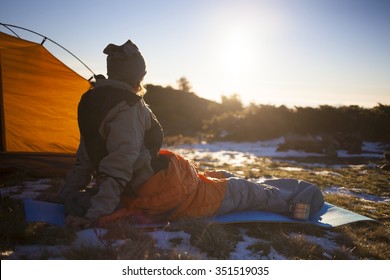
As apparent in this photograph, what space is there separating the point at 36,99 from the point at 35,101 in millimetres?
35

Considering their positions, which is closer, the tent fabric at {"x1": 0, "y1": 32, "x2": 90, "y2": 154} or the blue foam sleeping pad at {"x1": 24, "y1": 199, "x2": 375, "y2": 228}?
the blue foam sleeping pad at {"x1": 24, "y1": 199, "x2": 375, "y2": 228}

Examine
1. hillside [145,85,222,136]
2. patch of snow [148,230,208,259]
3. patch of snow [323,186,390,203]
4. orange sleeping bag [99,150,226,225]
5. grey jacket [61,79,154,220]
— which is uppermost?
hillside [145,85,222,136]

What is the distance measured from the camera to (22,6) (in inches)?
149

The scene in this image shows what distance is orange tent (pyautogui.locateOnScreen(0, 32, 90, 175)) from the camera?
4.88 m

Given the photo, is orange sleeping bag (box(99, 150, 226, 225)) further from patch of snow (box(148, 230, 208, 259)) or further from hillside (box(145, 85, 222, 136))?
hillside (box(145, 85, 222, 136))

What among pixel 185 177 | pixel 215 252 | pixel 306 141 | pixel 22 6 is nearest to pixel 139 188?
pixel 185 177

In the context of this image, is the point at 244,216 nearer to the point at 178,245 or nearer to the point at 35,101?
the point at 178,245

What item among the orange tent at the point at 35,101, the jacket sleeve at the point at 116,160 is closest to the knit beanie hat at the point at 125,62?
the jacket sleeve at the point at 116,160

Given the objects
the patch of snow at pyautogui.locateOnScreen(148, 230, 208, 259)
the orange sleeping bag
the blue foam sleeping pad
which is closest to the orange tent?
the blue foam sleeping pad

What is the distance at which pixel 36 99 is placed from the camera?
17.0 ft

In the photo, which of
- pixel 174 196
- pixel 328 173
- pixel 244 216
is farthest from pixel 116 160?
pixel 328 173

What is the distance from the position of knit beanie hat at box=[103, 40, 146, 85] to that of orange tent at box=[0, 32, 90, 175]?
2909mm

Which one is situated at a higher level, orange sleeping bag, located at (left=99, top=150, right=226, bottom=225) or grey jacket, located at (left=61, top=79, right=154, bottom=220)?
grey jacket, located at (left=61, top=79, right=154, bottom=220)

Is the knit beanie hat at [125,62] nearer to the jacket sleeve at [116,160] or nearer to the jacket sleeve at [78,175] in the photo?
the jacket sleeve at [116,160]
